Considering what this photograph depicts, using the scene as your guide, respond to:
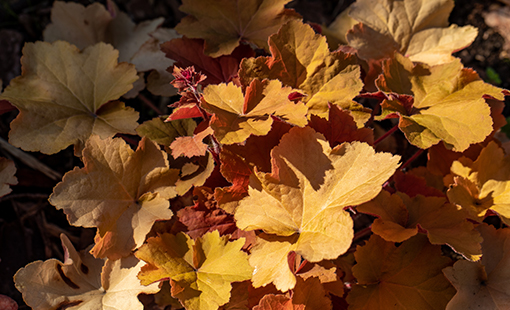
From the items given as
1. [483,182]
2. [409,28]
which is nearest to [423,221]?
[483,182]

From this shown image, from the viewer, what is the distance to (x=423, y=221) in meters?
1.57

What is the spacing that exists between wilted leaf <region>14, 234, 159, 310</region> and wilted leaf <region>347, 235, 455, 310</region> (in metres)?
0.84

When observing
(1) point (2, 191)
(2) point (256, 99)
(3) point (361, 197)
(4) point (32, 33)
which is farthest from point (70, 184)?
(4) point (32, 33)

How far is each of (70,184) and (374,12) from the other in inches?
68.5

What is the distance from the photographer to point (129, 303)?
155 centimetres

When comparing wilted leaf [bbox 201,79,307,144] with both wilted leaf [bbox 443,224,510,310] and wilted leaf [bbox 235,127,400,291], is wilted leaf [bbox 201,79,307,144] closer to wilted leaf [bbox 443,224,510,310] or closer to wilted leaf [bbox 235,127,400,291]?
wilted leaf [bbox 235,127,400,291]

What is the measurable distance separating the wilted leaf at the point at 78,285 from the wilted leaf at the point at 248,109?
2.34 ft

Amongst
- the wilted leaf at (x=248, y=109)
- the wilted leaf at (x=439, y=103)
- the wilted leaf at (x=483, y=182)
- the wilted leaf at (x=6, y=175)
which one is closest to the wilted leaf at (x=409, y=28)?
the wilted leaf at (x=439, y=103)

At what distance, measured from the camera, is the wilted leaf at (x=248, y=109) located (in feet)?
4.49

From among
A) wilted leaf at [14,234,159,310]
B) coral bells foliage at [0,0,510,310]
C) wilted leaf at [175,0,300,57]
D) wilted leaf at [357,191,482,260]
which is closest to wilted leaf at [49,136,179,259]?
coral bells foliage at [0,0,510,310]

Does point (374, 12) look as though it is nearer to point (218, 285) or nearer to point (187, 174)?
point (187, 174)

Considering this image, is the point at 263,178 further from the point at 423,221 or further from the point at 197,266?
the point at 423,221

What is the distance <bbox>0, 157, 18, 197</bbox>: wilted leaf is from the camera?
1713mm

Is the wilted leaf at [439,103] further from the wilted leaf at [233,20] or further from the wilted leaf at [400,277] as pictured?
the wilted leaf at [233,20]
